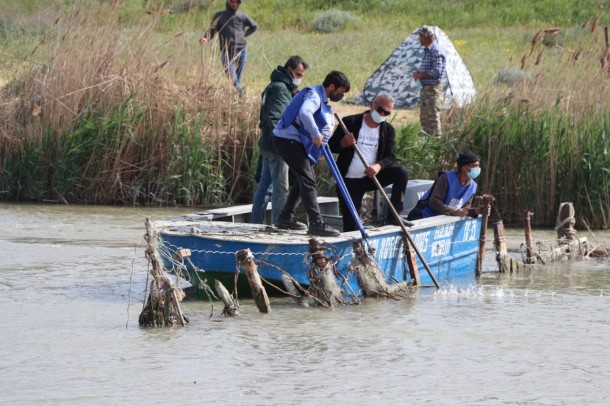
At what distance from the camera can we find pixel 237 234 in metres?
10.1

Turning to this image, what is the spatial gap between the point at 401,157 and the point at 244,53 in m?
3.55

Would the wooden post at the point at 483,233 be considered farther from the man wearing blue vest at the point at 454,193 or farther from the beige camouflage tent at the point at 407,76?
the beige camouflage tent at the point at 407,76

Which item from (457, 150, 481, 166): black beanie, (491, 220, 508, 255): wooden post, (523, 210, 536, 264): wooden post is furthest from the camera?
(523, 210, 536, 264): wooden post

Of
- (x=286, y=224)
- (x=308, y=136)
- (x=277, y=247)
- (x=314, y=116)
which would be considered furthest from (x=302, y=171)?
(x=277, y=247)

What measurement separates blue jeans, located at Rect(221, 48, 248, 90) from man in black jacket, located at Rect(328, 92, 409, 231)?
17.5ft

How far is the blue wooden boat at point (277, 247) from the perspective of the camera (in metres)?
9.74

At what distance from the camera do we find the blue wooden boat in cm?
974

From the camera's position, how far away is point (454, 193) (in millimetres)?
11719

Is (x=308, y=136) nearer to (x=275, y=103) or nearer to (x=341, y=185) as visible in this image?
(x=341, y=185)

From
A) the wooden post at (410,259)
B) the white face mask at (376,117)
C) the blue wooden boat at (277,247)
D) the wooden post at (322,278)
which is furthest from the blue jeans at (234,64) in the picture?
the wooden post at (322,278)

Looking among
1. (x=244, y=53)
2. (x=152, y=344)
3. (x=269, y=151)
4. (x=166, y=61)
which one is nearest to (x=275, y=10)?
(x=244, y=53)

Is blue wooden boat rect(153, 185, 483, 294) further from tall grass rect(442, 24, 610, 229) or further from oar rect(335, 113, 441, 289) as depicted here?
tall grass rect(442, 24, 610, 229)

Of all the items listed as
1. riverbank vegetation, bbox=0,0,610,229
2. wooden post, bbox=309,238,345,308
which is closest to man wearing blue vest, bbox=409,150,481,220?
wooden post, bbox=309,238,345,308

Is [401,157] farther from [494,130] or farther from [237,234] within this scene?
[237,234]
